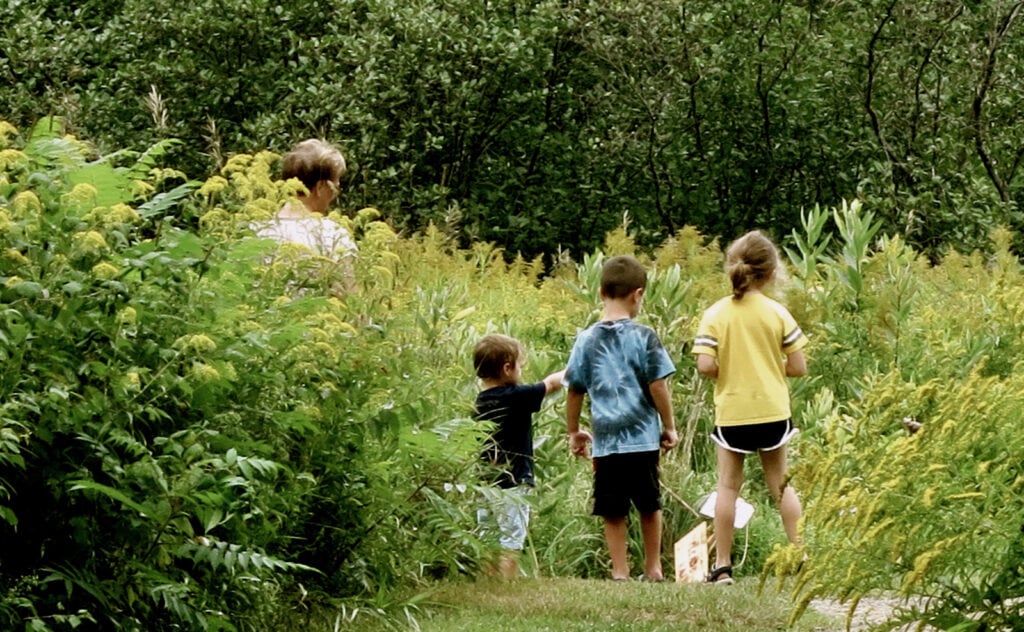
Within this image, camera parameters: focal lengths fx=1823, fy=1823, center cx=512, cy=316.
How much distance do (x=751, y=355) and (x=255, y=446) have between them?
3528 mm

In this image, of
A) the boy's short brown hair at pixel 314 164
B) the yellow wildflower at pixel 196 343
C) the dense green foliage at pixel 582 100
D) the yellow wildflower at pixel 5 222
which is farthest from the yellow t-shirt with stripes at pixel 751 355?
the dense green foliage at pixel 582 100

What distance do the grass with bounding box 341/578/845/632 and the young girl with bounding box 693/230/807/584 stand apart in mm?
1015

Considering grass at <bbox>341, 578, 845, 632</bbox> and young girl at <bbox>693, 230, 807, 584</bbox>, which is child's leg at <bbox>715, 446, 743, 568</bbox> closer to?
young girl at <bbox>693, 230, 807, 584</bbox>

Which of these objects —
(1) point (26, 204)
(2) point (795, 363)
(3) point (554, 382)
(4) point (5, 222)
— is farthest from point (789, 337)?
(4) point (5, 222)

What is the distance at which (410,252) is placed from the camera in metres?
A: 12.9

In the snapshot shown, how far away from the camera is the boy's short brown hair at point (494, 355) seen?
8.44 m

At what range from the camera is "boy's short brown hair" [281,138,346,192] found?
7.62 m

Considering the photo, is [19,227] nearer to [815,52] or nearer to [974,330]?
[974,330]

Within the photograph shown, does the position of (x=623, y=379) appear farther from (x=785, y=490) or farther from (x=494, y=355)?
(x=785, y=490)

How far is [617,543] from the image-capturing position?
8.72 meters

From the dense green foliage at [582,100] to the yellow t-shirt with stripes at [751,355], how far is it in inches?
297

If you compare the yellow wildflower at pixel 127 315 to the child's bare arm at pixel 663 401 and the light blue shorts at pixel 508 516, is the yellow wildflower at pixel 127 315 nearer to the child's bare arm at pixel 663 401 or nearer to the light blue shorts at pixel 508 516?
the light blue shorts at pixel 508 516

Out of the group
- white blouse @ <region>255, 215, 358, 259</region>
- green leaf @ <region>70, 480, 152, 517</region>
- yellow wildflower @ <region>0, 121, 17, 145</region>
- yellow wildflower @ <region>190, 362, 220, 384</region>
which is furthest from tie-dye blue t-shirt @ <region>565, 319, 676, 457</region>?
green leaf @ <region>70, 480, 152, 517</region>

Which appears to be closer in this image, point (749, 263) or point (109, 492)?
point (109, 492)
